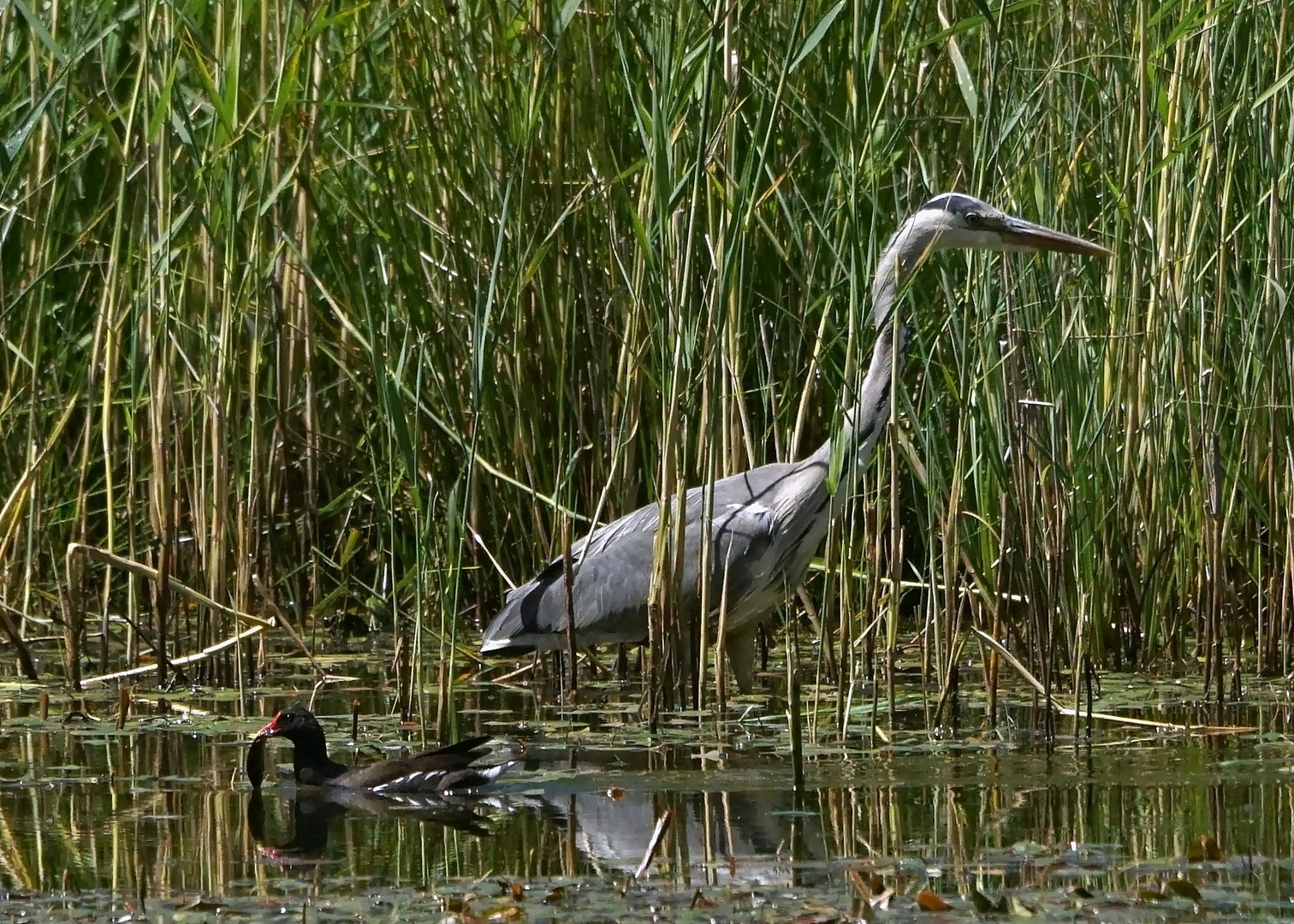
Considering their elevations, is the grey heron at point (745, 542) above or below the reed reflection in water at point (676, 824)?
above

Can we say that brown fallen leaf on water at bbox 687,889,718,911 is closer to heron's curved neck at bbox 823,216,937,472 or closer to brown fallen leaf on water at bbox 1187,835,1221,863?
brown fallen leaf on water at bbox 1187,835,1221,863

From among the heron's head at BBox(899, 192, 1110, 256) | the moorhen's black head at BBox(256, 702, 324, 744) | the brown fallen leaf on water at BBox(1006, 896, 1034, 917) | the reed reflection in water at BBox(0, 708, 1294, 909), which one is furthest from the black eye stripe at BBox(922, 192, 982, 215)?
the brown fallen leaf on water at BBox(1006, 896, 1034, 917)

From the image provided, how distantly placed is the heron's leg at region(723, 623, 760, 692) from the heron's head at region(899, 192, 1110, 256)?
1285 millimetres

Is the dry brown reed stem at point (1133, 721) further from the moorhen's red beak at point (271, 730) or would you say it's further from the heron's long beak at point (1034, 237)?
the moorhen's red beak at point (271, 730)

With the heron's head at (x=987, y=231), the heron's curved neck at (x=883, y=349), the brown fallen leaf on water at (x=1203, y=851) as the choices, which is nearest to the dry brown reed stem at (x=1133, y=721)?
the heron's curved neck at (x=883, y=349)

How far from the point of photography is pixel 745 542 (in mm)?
5832

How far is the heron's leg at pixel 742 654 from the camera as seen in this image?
5812 millimetres

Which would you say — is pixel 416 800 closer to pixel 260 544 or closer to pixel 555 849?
pixel 555 849

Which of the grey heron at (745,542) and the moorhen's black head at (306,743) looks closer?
the moorhen's black head at (306,743)

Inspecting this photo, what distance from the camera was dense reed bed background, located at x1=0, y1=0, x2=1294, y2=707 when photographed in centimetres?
492

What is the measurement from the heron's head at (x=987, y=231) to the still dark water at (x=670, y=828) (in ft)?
4.36

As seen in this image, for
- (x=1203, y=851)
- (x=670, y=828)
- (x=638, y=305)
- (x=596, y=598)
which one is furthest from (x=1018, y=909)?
(x=596, y=598)

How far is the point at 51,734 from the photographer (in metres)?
5.04

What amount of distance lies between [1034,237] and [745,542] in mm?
1204
